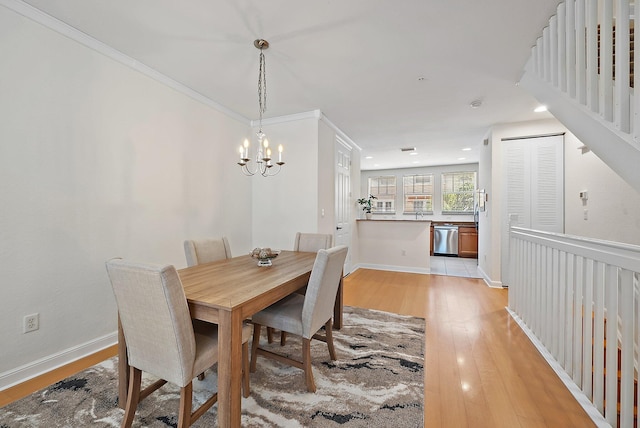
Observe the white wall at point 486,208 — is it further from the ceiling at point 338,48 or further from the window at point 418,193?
the window at point 418,193

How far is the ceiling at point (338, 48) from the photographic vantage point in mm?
1812

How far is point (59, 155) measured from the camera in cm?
196

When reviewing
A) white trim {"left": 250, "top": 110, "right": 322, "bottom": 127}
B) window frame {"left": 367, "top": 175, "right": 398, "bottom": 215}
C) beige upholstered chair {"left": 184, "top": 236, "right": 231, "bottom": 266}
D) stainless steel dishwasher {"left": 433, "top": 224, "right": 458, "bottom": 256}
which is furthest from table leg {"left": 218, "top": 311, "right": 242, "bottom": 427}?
window frame {"left": 367, "top": 175, "right": 398, "bottom": 215}

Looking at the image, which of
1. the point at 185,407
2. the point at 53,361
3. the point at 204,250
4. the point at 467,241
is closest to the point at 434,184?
the point at 467,241

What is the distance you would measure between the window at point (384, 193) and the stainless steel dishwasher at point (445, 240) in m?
1.57

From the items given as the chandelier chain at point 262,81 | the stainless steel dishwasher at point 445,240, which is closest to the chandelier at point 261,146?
the chandelier chain at point 262,81

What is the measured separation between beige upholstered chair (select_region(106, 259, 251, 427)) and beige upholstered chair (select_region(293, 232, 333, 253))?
1630mm

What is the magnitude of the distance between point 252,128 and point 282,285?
3.08 metres

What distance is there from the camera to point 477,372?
1.95 m

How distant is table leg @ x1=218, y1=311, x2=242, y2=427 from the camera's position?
1219mm

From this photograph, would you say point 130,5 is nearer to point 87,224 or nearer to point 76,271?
point 87,224

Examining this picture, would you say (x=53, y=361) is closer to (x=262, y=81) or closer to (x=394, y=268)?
(x=262, y=81)

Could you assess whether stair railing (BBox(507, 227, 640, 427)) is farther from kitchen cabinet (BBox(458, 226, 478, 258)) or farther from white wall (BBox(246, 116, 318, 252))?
kitchen cabinet (BBox(458, 226, 478, 258))

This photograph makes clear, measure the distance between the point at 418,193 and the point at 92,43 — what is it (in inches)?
300
